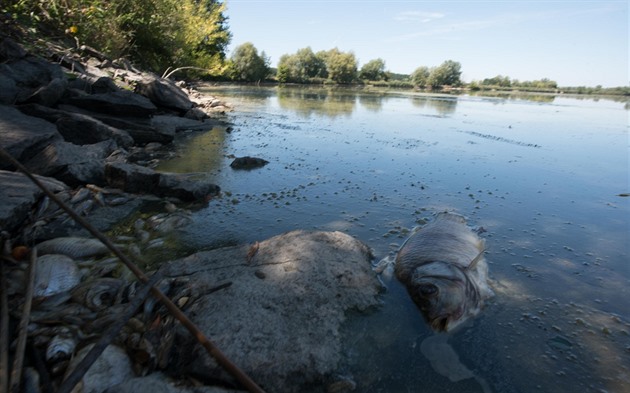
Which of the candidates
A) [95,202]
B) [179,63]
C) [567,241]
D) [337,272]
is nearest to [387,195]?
[567,241]

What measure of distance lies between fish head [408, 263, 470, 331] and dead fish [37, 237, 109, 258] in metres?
4.39

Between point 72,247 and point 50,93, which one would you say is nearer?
point 72,247

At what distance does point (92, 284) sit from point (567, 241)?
25.0 feet

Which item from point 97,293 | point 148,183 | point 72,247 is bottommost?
point 97,293

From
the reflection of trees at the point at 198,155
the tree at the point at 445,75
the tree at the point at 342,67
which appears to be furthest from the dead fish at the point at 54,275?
the tree at the point at 445,75

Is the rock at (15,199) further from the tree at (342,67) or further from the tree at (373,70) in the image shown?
the tree at (373,70)

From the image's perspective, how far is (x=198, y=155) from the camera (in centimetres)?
1140

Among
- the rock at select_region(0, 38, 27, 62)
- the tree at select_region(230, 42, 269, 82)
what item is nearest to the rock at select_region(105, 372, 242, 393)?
the rock at select_region(0, 38, 27, 62)

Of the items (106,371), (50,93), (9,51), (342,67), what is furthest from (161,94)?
(342,67)

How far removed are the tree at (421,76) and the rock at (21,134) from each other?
12734 cm

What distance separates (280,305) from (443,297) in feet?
6.01

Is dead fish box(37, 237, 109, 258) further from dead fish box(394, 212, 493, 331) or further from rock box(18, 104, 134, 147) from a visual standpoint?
rock box(18, 104, 134, 147)

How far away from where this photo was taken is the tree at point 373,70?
12488 centimetres

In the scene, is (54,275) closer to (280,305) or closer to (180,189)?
(280,305)
